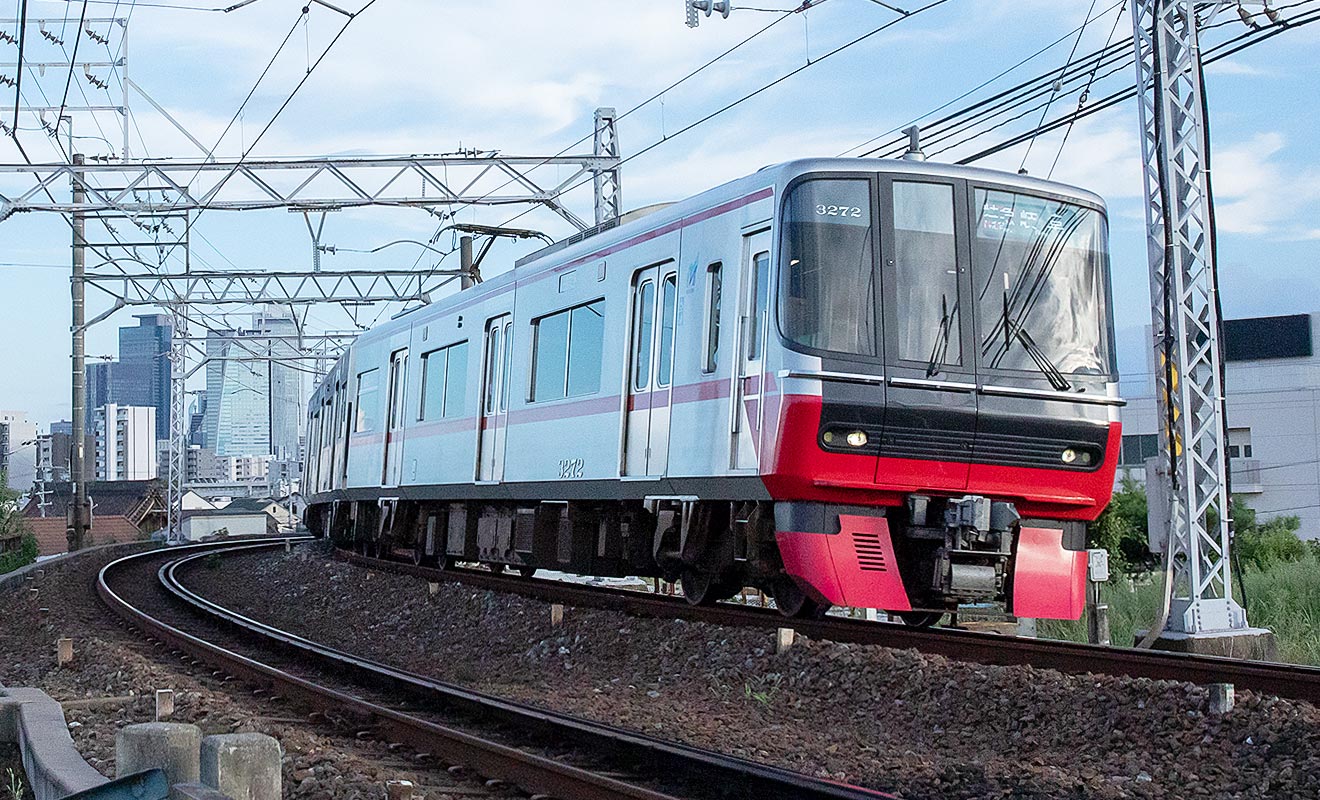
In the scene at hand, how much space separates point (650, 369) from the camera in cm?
1127

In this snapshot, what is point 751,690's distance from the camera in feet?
30.1

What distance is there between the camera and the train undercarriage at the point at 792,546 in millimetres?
9500

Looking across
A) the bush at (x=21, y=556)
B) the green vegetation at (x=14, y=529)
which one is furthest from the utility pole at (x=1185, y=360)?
the green vegetation at (x=14, y=529)

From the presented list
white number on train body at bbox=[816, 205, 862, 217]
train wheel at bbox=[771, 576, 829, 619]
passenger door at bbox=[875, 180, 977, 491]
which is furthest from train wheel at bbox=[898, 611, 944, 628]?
white number on train body at bbox=[816, 205, 862, 217]

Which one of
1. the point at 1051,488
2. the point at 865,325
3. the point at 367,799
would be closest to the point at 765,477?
the point at 865,325

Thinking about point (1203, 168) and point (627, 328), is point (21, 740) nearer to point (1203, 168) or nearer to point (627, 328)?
point (627, 328)

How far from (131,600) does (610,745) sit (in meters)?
13.2

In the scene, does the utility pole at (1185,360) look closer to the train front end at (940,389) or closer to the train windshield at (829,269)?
the train front end at (940,389)

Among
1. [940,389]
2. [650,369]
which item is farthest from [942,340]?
[650,369]

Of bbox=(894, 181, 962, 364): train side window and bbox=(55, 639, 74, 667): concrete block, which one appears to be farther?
A: bbox=(55, 639, 74, 667): concrete block

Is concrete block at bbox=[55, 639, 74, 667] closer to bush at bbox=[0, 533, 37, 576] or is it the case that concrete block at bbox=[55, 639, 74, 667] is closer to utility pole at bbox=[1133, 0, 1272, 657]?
utility pole at bbox=[1133, 0, 1272, 657]

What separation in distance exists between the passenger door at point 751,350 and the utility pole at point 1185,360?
10.6 feet

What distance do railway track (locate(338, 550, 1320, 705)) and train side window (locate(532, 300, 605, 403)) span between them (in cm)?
189

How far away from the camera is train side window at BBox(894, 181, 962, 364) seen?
31.5ft
